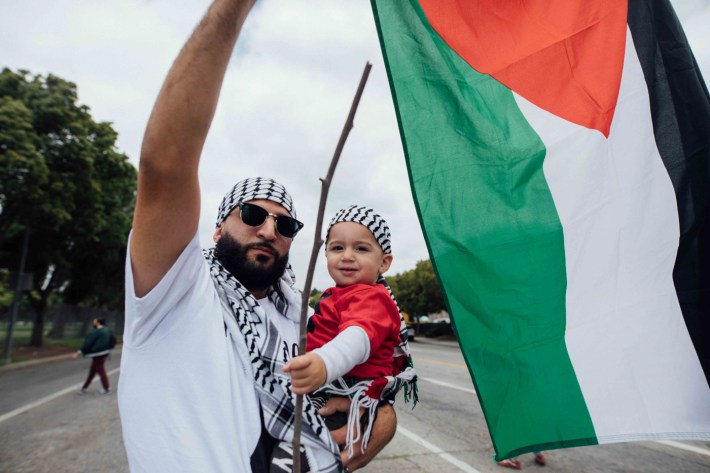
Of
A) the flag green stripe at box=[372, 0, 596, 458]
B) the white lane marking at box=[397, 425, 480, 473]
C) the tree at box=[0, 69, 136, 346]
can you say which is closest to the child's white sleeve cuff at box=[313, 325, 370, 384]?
the flag green stripe at box=[372, 0, 596, 458]

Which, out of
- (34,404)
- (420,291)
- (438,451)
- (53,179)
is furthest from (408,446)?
(420,291)

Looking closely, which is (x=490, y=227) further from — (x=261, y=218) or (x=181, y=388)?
(x=181, y=388)

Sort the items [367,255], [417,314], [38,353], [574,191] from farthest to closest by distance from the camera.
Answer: [417,314]
[38,353]
[367,255]
[574,191]

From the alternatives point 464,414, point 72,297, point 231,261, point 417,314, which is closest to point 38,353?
point 72,297

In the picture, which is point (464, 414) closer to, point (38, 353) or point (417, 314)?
point (38, 353)

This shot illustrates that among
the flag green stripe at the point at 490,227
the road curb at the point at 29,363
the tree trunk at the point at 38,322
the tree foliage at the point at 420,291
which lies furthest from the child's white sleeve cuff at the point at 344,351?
the tree foliage at the point at 420,291

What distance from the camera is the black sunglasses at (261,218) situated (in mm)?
1814

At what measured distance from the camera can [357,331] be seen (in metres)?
1.59

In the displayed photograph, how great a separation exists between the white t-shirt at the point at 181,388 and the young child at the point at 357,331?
35 cm

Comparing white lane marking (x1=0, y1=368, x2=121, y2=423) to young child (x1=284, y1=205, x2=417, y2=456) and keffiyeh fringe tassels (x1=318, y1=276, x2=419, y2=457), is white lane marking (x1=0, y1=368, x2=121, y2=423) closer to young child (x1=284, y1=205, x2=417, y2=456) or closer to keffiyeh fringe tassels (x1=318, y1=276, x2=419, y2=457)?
young child (x1=284, y1=205, x2=417, y2=456)

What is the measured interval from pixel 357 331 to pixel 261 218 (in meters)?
0.67

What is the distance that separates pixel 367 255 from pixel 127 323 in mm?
1221

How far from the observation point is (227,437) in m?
1.30

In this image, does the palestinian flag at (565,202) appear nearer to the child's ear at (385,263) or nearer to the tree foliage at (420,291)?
the child's ear at (385,263)
